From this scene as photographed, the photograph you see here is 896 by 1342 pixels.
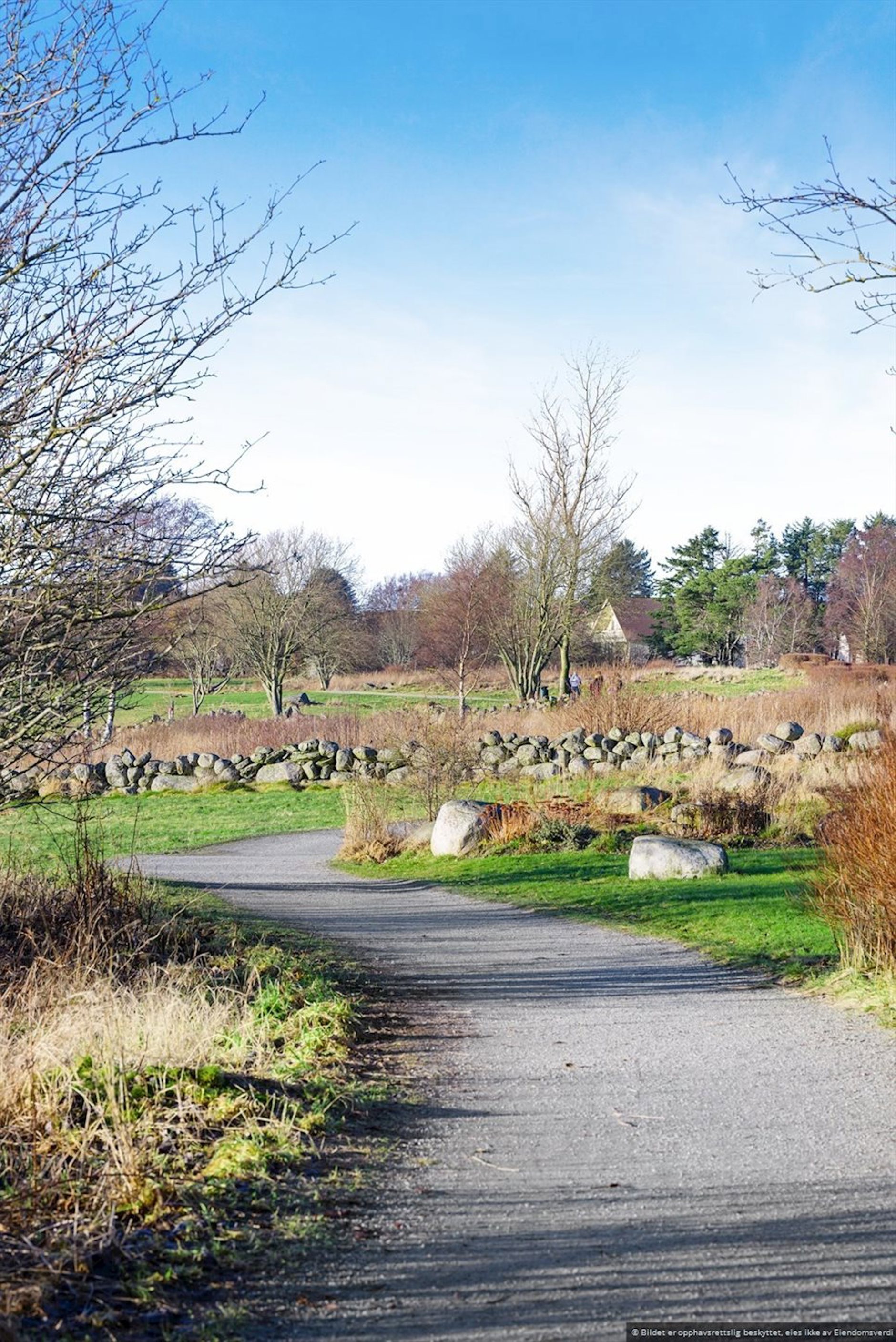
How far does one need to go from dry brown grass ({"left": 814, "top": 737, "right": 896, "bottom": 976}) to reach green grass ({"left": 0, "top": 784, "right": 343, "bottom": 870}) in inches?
437

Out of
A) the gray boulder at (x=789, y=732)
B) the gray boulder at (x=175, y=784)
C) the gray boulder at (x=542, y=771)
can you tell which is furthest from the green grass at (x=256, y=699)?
the gray boulder at (x=789, y=732)

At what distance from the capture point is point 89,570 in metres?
6.76

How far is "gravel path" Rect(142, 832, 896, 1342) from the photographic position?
350cm

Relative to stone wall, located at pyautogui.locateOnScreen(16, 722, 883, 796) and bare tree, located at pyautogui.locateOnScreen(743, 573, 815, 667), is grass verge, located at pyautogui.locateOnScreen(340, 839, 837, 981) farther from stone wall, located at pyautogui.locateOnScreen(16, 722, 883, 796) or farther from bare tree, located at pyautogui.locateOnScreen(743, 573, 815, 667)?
bare tree, located at pyautogui.locateOnScreen(743, 573, 815, 667)

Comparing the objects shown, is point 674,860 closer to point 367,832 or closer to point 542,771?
point 367,832

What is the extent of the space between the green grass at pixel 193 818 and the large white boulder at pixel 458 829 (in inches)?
182

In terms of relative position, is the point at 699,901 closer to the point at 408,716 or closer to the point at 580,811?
the point at 580,811

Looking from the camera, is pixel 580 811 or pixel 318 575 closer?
pixel 580 811

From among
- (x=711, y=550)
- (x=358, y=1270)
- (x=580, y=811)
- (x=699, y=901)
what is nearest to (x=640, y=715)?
(x=580, y=811)

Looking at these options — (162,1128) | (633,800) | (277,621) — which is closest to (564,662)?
(277,621)

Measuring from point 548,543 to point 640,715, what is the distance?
36.4ft

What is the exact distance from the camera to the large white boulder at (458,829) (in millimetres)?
15938

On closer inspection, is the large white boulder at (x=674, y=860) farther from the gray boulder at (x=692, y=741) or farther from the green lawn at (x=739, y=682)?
the green lawn at (x=739, y=682)

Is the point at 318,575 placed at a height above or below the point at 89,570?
above
